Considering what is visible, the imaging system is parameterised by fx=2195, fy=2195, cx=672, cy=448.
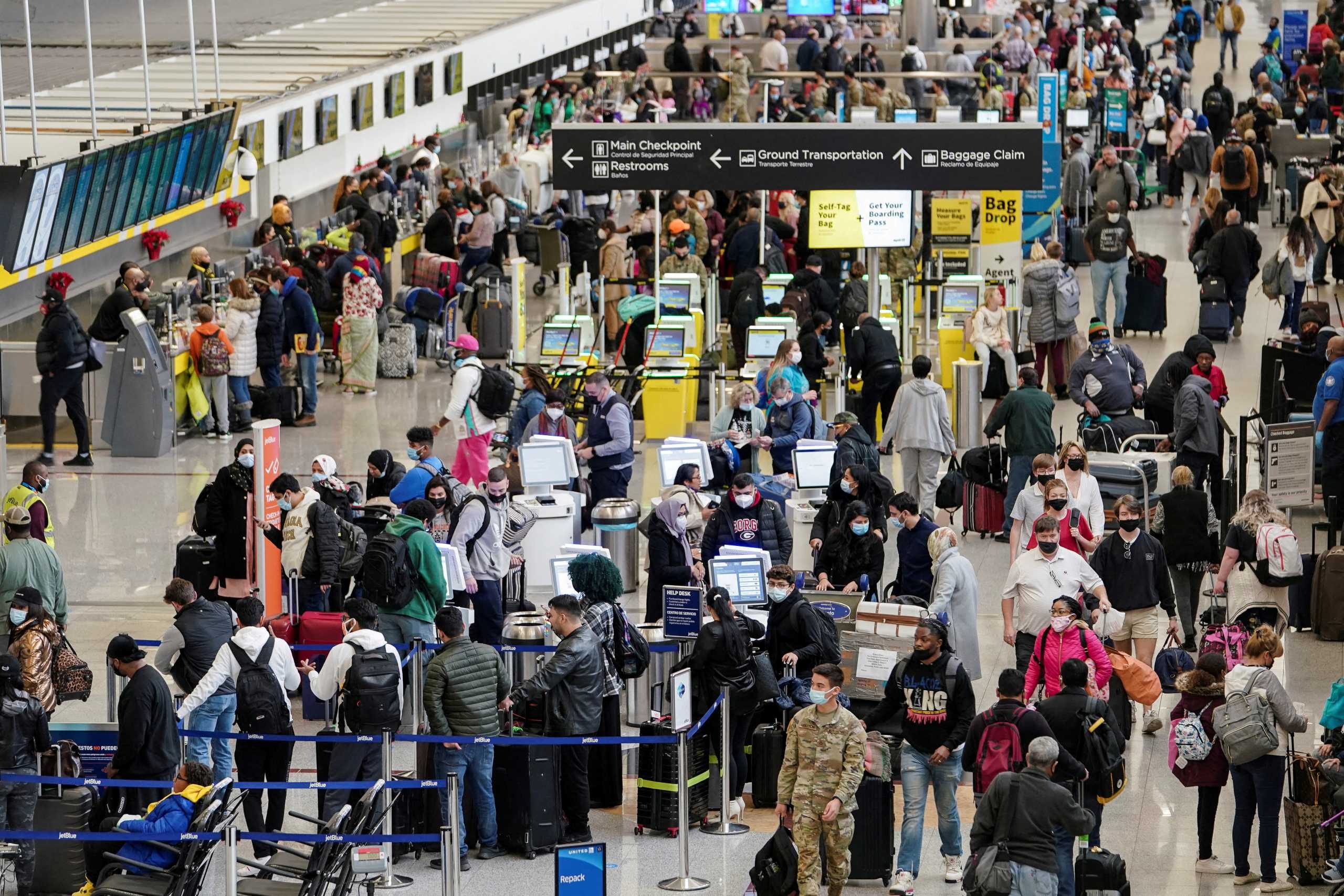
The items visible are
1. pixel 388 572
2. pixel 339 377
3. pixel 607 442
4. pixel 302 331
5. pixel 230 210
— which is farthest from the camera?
pixel 230 210

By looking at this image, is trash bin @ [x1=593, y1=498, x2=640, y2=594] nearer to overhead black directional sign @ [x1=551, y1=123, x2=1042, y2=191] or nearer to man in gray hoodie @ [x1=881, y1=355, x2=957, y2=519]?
man in gray hoodie @ [x1=881, y1=355, x2=957, y2=519]

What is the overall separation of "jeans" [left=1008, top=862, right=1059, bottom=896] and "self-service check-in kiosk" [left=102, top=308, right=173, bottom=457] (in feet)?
39.4

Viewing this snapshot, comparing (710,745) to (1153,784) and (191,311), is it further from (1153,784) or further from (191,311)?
(191,311)

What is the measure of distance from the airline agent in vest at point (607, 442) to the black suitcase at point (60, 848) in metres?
6.49

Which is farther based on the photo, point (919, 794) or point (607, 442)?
point (607, 442)

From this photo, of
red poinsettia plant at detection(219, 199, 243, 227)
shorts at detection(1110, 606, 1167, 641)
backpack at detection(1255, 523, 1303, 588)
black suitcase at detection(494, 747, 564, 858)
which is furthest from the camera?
red poinsettia plant at detection(219, 199, 243, 227)

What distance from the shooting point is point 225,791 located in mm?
9945

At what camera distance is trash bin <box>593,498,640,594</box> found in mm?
15992

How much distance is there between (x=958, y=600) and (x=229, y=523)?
16.3ft

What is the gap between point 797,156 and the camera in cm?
2038

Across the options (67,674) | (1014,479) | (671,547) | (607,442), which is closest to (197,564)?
(67,674)

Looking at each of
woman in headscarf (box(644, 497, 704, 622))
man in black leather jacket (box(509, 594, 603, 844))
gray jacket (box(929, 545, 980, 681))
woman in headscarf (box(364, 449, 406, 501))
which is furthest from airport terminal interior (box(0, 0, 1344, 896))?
woman in headscarf (box(644, 497, 704, 622))

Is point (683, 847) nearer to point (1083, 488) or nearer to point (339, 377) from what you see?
point (1083, 488)

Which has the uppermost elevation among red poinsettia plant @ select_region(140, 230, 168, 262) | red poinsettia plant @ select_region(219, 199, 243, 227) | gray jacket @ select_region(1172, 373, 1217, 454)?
red poinsettia plant @ select_region(219, 199, 243, 227)
